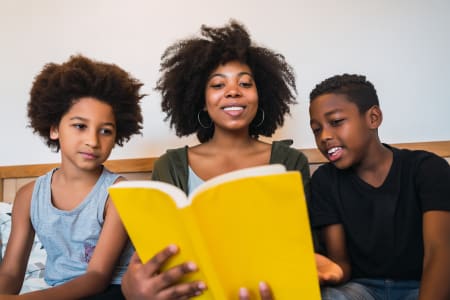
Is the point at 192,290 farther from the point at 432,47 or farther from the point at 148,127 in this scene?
the point at 432,47

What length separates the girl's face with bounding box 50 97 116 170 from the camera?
38.6 inches

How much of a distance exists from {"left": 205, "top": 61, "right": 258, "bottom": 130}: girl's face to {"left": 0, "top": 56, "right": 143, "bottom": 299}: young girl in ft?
0.81

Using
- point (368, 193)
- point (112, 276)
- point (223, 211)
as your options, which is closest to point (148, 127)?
point (112, 276)

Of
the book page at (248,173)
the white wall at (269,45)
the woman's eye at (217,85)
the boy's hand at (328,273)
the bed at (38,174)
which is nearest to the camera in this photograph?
the book page at (248,173)

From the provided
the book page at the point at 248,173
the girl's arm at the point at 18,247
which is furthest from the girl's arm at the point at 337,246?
the girl's arm at the point at 18,247

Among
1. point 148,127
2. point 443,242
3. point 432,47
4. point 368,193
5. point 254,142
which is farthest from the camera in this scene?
point 148,127

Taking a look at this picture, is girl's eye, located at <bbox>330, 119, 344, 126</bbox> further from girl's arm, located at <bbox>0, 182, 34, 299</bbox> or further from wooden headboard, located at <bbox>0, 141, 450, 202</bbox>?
girl's arm, located at <bbox>0, 182, 34, 299</bbox>

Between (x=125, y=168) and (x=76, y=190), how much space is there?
1.38 feet

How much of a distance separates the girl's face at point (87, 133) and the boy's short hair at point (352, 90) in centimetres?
51

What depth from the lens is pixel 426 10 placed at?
133cm

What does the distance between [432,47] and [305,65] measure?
40 cm

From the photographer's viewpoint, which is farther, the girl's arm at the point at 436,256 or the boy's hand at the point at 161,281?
the girl's arm at the point at 436,256

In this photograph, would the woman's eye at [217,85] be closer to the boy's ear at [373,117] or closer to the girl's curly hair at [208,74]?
the girl's curly hair at [208,74]

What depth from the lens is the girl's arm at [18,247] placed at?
0.95 m
